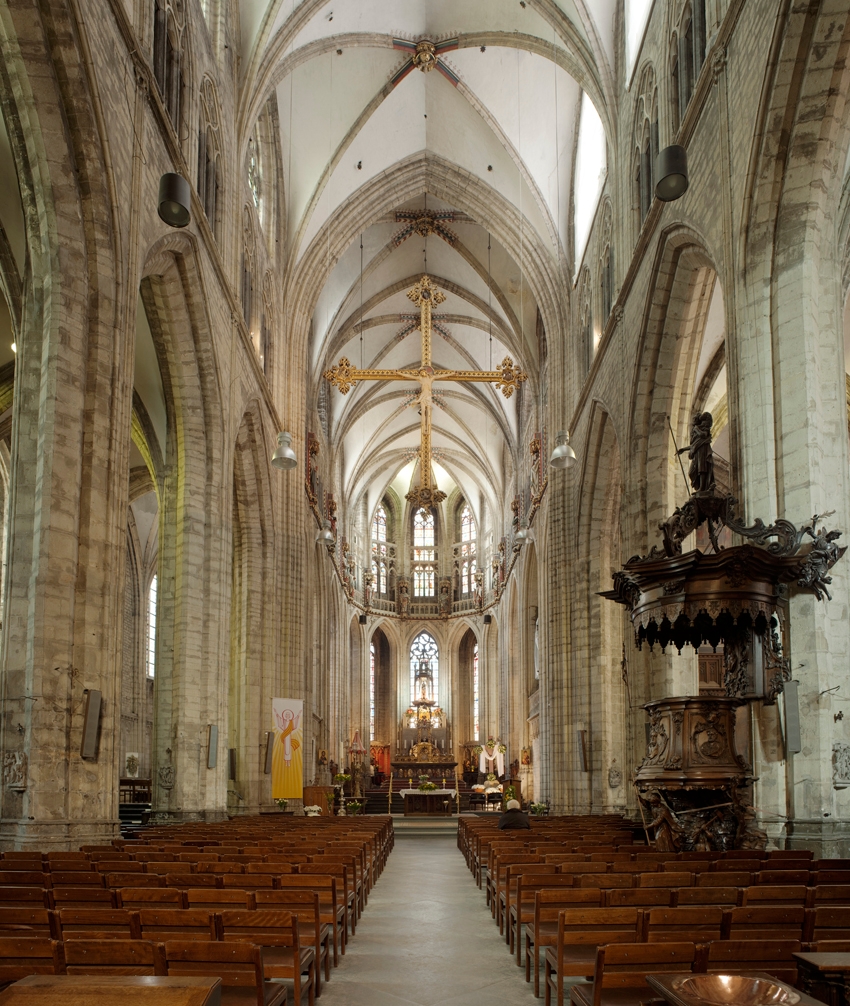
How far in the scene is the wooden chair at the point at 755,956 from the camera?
4453 millimetres

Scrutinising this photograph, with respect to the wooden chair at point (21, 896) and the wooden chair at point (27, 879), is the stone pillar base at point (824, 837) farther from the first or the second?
the wooden chair at point (21, 896)

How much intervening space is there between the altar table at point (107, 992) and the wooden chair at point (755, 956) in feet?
7.34

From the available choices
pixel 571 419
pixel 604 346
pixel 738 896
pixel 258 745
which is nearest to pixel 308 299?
pixel 571 419

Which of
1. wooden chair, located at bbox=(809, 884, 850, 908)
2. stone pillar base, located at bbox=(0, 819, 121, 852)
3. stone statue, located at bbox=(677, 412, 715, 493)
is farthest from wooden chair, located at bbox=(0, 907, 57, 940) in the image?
stone statue, located at bbox=(677, 412, 715, 493)

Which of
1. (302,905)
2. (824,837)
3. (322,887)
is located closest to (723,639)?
(824,837)

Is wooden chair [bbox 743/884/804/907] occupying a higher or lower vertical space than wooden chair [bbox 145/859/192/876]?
higher

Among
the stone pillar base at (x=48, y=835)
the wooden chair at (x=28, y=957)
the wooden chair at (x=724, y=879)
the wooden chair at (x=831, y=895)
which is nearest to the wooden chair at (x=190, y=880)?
the wooden chair at (x=28, y=957)

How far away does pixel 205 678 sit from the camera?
18359mm

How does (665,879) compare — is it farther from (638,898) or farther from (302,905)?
(302,905)

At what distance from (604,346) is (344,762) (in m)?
29.8

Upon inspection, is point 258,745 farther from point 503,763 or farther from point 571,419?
point 503,763

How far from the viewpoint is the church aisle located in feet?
23.3

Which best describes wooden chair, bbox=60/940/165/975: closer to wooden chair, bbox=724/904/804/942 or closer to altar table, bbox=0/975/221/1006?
altar table, bbox=0/975/221/1006

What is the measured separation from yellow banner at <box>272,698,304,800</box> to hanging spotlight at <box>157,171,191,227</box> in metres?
13.2
